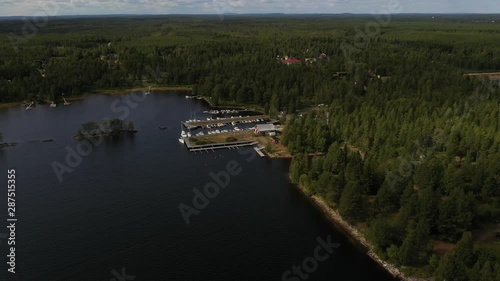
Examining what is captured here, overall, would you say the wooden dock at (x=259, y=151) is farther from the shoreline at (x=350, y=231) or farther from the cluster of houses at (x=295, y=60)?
the cluster of houses at (x=295, y=60)

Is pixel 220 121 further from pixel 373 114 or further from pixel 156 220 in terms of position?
pixel 156 220

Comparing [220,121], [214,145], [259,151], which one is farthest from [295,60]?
[259,151]

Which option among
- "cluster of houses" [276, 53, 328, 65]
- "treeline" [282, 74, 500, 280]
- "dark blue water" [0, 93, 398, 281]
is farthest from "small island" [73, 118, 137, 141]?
"cluster of houses" [276, 53, 328, 65]

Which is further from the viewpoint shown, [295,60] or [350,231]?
[295,60]

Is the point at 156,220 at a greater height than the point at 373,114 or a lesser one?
lesser

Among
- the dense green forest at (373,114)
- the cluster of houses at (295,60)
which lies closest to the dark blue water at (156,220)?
the dense green forest at (373,114)

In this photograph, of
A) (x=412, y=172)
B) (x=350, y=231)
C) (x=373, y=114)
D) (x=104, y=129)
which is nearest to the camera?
(x=350, y=231)
